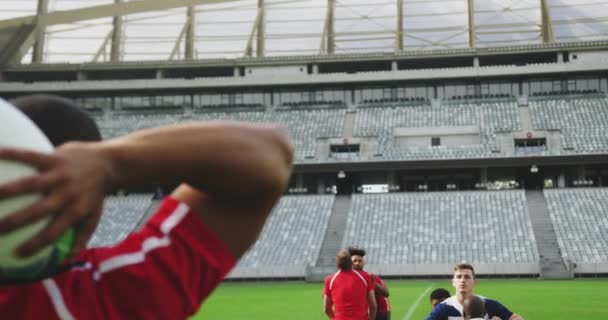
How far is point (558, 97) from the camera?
46.7 metres

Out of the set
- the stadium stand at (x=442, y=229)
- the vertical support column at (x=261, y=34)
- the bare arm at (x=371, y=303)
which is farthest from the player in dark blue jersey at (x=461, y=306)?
the vertical support column at (x=261, y=34)

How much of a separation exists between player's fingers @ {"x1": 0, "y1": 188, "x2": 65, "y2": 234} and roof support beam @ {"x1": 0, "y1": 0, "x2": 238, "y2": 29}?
151ft

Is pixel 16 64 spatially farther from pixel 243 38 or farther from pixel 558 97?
pixel 558 97

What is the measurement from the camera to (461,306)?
576 centimetres

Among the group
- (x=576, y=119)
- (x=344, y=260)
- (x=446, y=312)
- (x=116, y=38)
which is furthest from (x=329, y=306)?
(x=116, y=38)

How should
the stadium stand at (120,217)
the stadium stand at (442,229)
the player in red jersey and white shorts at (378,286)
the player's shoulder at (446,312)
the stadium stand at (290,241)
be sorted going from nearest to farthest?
the player's shoulder at (446,312), the player in red jersey and white shorts at (378,286), the stadium stand at (442,229), the stadium stand at (290,241), the stadium stand at (120,217)

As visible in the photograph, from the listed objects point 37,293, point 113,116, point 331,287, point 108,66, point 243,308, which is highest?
point 108,66

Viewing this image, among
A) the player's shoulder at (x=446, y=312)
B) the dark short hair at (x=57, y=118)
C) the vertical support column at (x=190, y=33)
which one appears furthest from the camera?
the vertical support column at (x=190, y=33)

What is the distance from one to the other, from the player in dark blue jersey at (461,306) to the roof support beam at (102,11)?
4186 centimetres

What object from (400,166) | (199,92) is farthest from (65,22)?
(400,166)

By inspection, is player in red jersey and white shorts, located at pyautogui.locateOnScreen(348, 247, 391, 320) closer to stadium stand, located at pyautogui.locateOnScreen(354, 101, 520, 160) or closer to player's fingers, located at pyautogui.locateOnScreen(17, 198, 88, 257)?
player's fingers, located at pyautogui.locateOnScreen(17, 198, 88, 257)

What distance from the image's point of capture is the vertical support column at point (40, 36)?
48281 millimetres

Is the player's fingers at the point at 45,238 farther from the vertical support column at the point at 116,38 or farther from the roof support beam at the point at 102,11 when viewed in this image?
the vertical support column at the point at 116,38

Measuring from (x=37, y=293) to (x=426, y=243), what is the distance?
34656 millimetres
